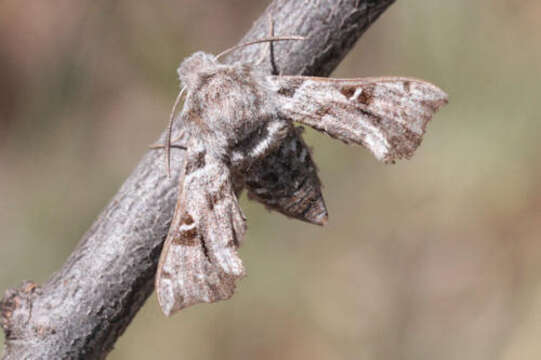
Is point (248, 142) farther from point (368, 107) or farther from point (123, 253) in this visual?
point (123, 253)

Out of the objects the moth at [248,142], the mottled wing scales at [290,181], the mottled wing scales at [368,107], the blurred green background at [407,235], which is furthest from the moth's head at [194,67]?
the blurred green background at [407,235]

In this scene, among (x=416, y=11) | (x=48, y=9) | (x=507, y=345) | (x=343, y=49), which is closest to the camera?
(x=343, y=49)

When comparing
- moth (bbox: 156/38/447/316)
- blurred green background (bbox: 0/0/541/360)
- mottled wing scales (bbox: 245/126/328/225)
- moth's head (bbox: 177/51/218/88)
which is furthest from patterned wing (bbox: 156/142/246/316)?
blurred green background (bbox: 0/0/541/360)

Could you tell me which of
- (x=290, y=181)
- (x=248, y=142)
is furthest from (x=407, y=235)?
(x=248, y=142)

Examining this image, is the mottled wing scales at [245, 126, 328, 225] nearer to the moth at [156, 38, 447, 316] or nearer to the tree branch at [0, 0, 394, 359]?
the moth at [156, 38, 447, 316]

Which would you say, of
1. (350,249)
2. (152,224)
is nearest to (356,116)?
(152,224)

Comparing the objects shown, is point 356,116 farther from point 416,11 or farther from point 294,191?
point 416,11
